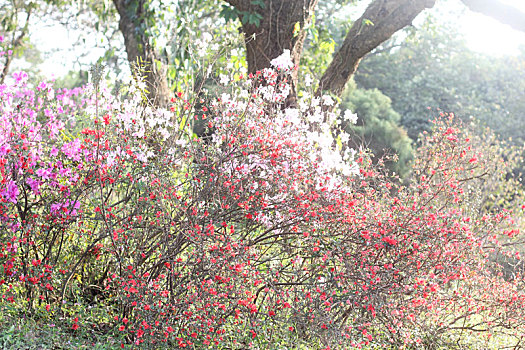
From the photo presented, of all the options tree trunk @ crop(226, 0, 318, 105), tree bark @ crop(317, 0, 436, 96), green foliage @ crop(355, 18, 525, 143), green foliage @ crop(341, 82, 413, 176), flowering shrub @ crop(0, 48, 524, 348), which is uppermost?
green foliage @ crop(355, 18, 525, 143)

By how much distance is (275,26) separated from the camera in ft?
18.7

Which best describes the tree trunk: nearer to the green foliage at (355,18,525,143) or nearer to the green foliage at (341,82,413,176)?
the green foliage at (341,82,413,176)

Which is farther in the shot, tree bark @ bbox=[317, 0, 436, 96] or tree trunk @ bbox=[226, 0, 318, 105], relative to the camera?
tree bark @ bbox=[317, 0, 436, 96]

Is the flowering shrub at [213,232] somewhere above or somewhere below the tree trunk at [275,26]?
below

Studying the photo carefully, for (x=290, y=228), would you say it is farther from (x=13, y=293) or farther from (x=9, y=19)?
(x=9, y=19)

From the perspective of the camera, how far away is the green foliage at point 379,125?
12.5 meters

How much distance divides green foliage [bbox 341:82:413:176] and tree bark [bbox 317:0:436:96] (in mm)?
5623

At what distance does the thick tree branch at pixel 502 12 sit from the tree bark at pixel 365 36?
3.91ft

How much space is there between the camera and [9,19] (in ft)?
25.0

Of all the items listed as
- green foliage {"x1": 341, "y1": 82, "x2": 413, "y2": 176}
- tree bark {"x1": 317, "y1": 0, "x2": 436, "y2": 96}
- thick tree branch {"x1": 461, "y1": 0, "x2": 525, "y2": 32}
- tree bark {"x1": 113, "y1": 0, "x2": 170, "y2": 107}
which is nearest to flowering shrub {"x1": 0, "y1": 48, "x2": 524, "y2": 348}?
thick tree branch {"x1": 461, "y1": 0, "x2": 525, "y2": 32}

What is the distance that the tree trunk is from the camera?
5.71m

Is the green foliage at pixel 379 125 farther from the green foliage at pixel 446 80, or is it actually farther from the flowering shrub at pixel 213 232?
the flowering shrub at pixel 213 232

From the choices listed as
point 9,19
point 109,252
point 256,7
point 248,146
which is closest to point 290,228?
point 248,146

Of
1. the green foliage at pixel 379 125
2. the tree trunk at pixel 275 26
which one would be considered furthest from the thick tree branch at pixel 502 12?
the green foliage at pixel 379 125
